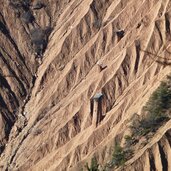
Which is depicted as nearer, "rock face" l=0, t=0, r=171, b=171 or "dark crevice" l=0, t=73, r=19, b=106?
"rock face" l=0, t=0, r=171, b=171

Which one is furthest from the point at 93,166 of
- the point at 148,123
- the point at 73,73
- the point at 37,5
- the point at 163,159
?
the point at 37,5

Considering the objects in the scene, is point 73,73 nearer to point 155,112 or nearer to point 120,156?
point 155,112

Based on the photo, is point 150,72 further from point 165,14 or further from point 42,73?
point 42,73

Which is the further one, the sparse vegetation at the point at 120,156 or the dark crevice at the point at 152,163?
the sparse vegetation at the point at 120,156

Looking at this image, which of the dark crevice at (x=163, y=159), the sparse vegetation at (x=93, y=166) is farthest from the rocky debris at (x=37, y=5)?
the dark crevice at (x=163, y=159)

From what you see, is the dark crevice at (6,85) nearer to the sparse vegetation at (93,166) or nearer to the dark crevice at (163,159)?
the sparse vegetation at (93,166)

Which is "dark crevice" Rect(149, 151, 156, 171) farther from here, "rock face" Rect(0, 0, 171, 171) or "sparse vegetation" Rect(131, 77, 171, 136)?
"rock face" Rect(0, 0, 171, 171)

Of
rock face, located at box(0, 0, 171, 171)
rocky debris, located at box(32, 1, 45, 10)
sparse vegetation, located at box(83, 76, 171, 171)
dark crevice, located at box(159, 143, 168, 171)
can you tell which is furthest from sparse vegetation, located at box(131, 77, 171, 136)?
rocky debris, located at box(32, 1, 45, 10)

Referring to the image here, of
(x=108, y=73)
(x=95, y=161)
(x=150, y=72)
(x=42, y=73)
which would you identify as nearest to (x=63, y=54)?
(x=42, y=73)
